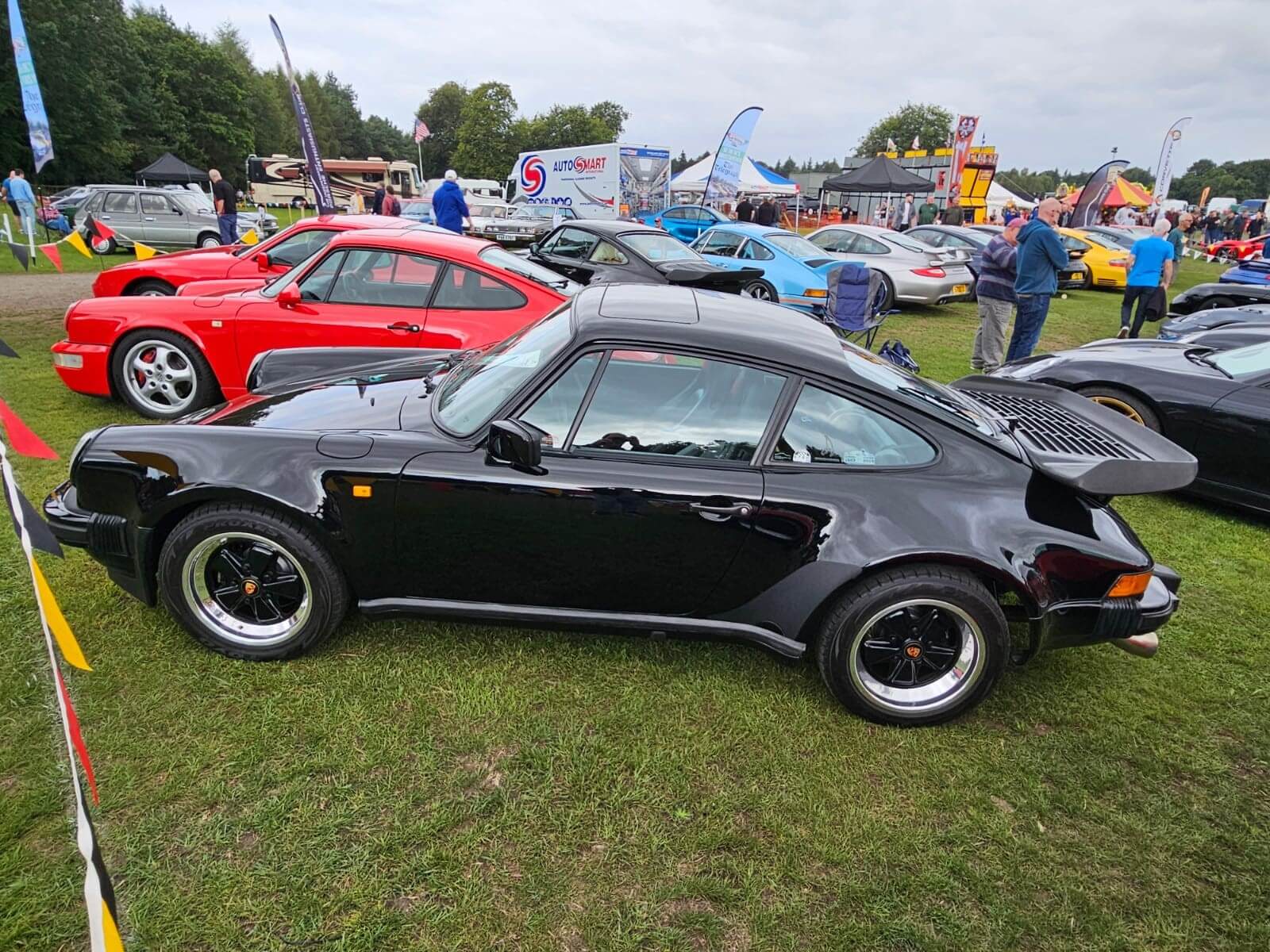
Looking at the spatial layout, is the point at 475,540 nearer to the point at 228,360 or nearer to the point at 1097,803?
the point at 1097,803

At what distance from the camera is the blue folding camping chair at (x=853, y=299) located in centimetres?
847

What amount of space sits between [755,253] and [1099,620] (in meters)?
9.02

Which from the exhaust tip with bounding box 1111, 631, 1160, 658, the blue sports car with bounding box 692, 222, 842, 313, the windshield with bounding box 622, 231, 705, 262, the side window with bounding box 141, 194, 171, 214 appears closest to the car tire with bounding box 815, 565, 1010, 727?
the exhaust tip with bounding box 1111, 631, 1160, 658

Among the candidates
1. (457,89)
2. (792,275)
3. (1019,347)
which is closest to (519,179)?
(792,275)

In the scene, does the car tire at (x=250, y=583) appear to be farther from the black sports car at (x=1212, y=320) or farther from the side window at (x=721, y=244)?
the side window at (x=721, y=244)

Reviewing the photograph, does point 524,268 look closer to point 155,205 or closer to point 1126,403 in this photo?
point 1126,403

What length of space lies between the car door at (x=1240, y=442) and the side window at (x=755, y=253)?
6878mm

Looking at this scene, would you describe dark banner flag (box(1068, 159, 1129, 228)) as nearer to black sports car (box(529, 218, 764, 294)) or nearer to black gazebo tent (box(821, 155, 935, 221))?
black gazebo tent (box(821, 155, 935, 221))

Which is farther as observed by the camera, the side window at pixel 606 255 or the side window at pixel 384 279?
the side window at pixel 606 255

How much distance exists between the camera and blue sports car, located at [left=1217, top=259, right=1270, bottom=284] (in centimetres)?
1237

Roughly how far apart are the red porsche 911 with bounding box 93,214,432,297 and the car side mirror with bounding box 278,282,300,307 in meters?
1.28

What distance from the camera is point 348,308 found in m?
5.02

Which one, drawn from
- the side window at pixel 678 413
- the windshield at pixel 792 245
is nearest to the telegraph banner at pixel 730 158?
the windshield at pixel 792 245

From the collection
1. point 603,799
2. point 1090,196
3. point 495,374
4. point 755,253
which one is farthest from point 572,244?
point 1090,196
